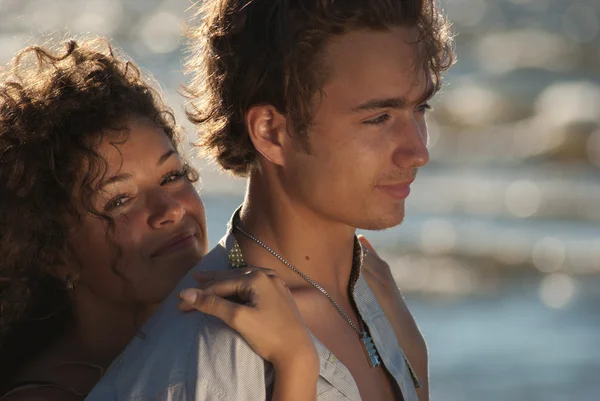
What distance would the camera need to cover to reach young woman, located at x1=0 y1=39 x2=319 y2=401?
3344mm

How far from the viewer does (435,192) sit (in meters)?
11.1

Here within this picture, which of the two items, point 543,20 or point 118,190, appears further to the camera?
point 543,20

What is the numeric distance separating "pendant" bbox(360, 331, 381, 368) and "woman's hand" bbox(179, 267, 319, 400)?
357 mm

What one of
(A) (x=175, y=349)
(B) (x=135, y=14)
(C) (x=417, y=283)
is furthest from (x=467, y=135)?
(A) (x=175, y=349)

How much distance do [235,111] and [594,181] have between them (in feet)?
29.8

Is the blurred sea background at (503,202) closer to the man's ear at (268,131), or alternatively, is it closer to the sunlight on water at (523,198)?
the sunlight on water at (523,198)

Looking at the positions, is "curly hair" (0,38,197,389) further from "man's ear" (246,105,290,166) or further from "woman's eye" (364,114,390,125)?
"woman's eye" (364,114,390,125)

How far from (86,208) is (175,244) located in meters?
0.29

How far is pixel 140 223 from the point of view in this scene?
3355 millimetres

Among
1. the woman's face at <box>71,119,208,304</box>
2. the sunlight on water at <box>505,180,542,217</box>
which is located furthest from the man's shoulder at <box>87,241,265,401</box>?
the sunlight on water at <box>505,180,542,217</box>

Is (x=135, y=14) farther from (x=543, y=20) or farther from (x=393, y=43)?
(x=393, y=43)

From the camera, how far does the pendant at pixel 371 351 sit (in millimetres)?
3045

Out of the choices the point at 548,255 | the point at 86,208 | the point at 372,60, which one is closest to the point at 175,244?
the point at 86,208

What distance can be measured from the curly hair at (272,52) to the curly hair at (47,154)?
0.43m
